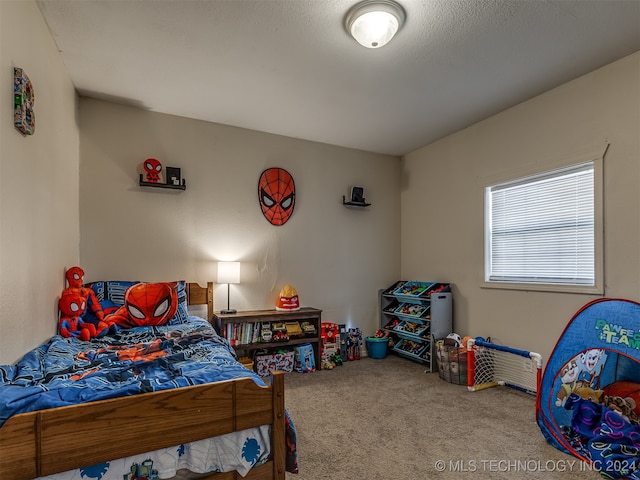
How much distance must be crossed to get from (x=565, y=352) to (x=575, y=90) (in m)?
2.03

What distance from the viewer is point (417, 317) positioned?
3.76 meters

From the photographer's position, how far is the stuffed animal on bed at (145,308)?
2613mm

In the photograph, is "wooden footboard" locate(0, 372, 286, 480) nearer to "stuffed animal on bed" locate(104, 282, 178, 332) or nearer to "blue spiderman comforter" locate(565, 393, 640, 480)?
"stuffed animal on bed" locate(104, 282, 178, 332)

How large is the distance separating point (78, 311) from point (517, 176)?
375cm

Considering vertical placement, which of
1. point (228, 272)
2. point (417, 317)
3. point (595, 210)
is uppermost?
point (595, 210)

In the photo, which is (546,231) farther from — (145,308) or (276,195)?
(145,308)

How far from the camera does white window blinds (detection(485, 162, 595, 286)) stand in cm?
270

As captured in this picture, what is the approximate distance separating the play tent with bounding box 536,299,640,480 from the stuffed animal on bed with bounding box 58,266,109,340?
3.05m

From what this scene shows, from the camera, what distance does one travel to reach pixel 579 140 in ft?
8.86

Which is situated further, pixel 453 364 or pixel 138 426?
pixel 453 364

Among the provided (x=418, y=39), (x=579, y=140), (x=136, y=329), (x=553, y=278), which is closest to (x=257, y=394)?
(x=136, y=329)

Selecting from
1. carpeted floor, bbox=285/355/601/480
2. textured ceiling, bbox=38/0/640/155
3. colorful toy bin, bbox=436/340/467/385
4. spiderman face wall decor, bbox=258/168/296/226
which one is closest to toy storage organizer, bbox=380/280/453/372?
colorful toy bin, bbox=436/340/467/385

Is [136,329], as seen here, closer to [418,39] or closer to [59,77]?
→ [59,77]

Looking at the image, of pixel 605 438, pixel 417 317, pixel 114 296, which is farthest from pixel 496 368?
pixel 114 296
